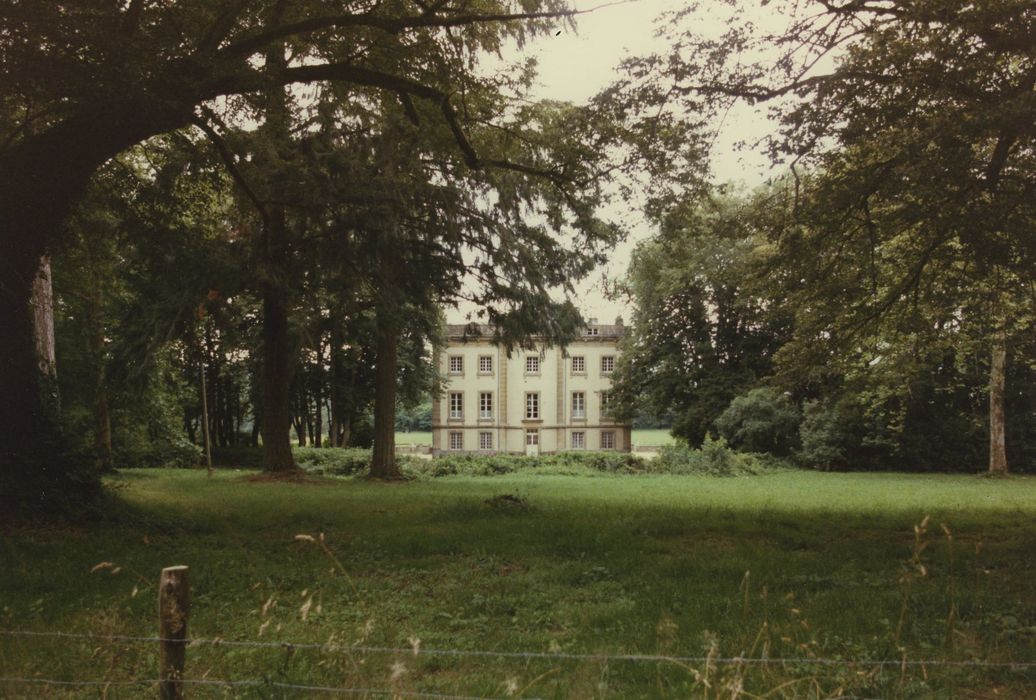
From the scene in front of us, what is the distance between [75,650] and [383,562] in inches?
137

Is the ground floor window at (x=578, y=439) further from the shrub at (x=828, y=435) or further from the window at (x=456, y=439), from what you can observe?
the shrub at (x=828, y=435)

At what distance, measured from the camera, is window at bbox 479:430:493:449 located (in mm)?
56281

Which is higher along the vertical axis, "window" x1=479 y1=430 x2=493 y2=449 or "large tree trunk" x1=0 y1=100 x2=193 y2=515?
"large tree trunk" x1=0 y1=100 x2=193 y2=515

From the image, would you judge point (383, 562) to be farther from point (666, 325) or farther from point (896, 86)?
point (666, 325)

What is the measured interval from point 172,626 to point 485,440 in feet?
176

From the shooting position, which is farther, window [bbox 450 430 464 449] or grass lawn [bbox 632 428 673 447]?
grass lawn [bbox 632 428 673 447]

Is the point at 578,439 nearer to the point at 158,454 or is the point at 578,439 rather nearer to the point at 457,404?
the point at 457,404

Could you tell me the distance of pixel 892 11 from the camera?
8906mm

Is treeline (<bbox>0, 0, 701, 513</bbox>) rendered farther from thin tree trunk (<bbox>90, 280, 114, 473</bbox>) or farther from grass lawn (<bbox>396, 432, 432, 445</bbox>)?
grass lawn (<bbox>396, 432, 432, 445</bbox>)

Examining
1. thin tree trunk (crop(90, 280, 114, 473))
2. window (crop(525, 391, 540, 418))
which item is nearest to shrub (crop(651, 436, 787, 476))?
thin tree trunk (crop(90, 280, 114, 473))

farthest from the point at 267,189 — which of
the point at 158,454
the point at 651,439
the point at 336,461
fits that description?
the point at 651,439

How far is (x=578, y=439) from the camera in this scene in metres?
56.4

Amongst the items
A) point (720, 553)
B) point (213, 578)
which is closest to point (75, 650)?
point (213, 578)

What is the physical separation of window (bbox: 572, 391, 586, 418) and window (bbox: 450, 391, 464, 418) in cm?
875
